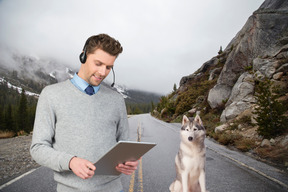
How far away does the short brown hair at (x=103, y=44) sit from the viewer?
1699mm

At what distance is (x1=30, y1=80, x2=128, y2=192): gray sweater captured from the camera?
1.52 meters

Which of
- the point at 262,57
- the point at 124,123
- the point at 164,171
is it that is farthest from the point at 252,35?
the point at 124,123

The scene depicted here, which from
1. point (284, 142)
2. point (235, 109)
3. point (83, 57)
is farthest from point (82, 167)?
point (235, 109)

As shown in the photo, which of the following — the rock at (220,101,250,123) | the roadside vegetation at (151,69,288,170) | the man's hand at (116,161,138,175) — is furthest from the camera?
the rock at (220,101,250,123)

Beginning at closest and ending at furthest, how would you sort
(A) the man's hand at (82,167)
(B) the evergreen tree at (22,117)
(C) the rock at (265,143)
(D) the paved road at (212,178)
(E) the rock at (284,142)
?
(A) the man's hand at (82,167)
(D) the paved road at (212,178)
(E) the rock at (284,142)
(C) the rock at (265,143)
(B) the evergreen tree at (22,117)

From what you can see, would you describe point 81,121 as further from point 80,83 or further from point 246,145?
point 246,145

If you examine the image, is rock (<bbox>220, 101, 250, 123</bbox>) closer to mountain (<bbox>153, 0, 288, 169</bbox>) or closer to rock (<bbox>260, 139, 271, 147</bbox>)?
mountain (<bbox>153, 0, 288, 169</bbox>)

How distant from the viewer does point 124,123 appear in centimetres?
197

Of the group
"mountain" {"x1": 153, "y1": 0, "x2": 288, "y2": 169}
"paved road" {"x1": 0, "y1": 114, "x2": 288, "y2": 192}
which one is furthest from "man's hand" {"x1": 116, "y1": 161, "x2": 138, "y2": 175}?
"mountain" {"x1": 153, "y1": 0, "x2": 288, "y2": 169}

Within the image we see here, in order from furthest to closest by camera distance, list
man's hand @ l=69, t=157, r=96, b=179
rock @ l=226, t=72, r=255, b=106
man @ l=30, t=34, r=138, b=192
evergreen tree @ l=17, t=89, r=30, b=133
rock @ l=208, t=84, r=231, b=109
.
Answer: evergreen tree @ l=17, t=89, r=30, b=133
rock @ l=208, t=84, r=231, b=109
rock @ l=226, t=72, r=255, b=106
man @ l=30, t=34, r=138, b=192
man's hand @ l=69, t=157, r=96, b=179

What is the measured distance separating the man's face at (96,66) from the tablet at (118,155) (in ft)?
2.39

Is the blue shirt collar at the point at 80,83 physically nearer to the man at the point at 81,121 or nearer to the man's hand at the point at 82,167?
the man at the point at 81,121

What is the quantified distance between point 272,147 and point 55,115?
9.05 meters

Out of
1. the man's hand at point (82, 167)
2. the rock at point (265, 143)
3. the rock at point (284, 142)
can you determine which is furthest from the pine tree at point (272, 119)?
the man's hand at point (82, 167)
